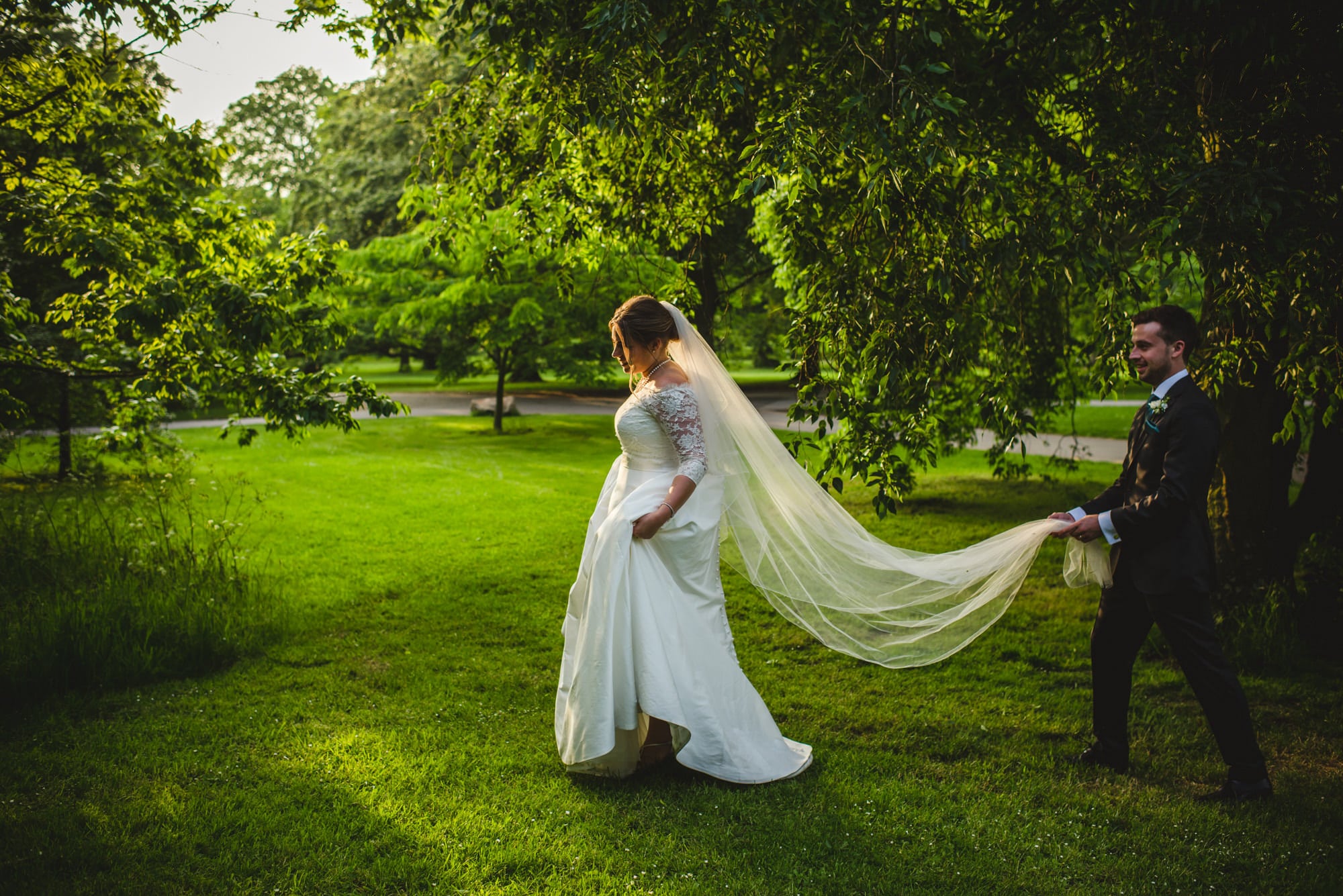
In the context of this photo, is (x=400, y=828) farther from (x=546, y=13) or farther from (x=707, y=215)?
(x=707, y=215)

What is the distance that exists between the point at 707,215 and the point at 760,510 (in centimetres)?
330

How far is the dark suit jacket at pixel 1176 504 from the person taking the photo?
161 inches

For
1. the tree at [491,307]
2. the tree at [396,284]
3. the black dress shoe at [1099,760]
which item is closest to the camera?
the black dress shoe at [1099,760]

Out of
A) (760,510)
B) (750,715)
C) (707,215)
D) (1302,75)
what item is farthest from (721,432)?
(1302,75)

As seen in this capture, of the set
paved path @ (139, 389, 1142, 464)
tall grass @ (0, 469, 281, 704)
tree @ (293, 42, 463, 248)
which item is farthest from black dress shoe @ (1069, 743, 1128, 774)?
tree @ (293, 42, 463, 248)

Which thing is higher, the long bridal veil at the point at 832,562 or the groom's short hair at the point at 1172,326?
the groom's short hair at the point at 1172,326

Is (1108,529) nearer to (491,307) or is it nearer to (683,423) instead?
→ (683,423)

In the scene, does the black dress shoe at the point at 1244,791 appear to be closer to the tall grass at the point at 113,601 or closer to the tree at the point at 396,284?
the tall grass at the point at 113,601

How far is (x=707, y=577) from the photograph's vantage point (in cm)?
457

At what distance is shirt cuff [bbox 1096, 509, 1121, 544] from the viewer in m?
4.25

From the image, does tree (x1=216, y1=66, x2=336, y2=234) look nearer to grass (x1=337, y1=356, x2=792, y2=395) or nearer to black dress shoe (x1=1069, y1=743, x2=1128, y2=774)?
grass (x1=337, y1=356, x2=792, y2=395)

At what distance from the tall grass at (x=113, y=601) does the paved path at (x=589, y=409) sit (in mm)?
8991

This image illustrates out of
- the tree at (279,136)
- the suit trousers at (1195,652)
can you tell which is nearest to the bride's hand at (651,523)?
the suit trousers at (1195,652)

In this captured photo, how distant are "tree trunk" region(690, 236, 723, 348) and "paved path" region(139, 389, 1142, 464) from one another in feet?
32.0
